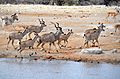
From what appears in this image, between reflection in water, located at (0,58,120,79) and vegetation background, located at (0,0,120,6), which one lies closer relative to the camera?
reflection in water, located at (0,58,120,79)

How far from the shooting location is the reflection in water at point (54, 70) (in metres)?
12.5

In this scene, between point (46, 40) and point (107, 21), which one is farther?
point (107, 21)

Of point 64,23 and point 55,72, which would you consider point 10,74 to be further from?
point 64,23

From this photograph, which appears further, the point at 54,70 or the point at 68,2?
the point at 68,2

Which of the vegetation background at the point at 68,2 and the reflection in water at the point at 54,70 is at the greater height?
the reflection in water at the point at 54,70

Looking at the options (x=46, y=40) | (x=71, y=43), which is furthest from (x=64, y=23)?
(x=46, y=40)

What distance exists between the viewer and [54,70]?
526 inches

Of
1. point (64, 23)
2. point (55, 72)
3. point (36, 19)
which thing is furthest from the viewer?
point (36, 19)

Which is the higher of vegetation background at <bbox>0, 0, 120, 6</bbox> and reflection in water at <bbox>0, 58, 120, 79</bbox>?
reflection in water at <bbox>0, 58, 120, 79</bbox>

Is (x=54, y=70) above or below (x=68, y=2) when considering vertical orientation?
above

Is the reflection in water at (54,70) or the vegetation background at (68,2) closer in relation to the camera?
the reflection in water at (54,70)

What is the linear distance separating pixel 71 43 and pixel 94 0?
26725 millimetres

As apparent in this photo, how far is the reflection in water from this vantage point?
12.5 meters

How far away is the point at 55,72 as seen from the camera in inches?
515
